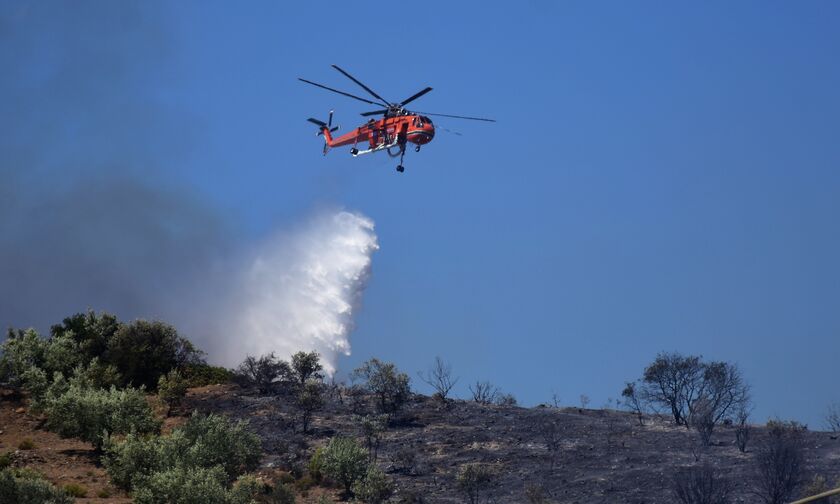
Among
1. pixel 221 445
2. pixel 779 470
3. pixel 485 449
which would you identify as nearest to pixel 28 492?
pixel 221 445

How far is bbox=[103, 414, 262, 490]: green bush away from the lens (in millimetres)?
41844

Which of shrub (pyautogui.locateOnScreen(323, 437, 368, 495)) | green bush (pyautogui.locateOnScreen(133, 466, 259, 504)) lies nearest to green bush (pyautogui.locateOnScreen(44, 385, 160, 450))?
shrub (pyautogui.locateOnScreen(323, 437, 368, 495))

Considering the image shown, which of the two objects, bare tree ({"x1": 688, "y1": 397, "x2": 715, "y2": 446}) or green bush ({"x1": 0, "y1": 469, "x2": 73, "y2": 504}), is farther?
bare tree ({"x1": 688, "y1": 397, "x2": 715, "y2": 446})

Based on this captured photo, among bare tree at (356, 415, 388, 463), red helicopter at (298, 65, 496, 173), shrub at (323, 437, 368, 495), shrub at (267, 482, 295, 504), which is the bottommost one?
shrub at (267, 482, 295, 504)

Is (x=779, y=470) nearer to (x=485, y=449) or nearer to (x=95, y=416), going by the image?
(x=485, y=449)

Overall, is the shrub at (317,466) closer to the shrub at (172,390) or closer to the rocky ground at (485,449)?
the rocky ground at (485,449)

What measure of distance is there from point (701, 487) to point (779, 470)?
3.57m

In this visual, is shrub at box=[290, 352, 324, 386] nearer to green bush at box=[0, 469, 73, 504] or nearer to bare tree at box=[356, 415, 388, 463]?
bare tree at box=[356, 415, 388, 463]

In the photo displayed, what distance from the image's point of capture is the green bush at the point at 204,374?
207 feet

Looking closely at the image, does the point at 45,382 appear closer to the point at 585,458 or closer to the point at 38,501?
the point at 38,501

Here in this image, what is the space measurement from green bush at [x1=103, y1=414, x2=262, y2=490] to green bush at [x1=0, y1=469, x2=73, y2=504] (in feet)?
13.3

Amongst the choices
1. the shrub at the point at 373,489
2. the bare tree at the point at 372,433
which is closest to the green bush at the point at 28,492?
the shrub at the point at 373,489

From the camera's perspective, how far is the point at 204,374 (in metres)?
64.4

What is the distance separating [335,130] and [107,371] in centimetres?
2751
